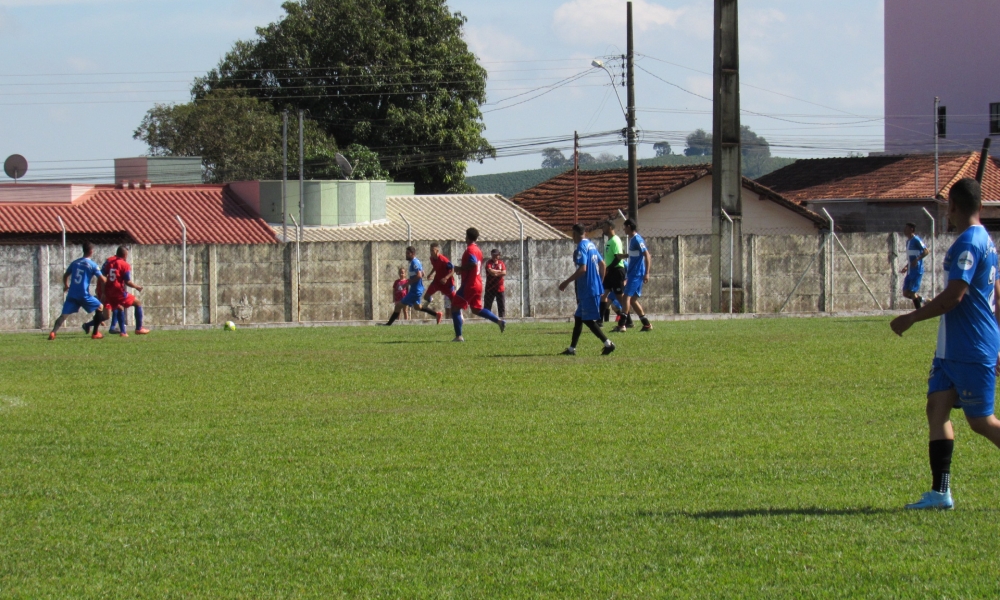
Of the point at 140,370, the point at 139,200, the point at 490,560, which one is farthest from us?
the point at 139,200

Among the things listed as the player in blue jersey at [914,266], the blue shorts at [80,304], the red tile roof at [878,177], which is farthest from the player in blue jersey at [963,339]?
the red tile roof at [878,177]

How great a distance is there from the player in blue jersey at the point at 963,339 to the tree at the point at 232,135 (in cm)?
5194

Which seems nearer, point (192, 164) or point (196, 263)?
point (196, 263)

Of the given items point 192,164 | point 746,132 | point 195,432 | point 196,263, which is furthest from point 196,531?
point 746,132

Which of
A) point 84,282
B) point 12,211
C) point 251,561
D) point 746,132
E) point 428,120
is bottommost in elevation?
point 251,561

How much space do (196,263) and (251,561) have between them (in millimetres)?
22162

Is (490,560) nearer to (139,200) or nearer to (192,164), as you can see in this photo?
(139,200)

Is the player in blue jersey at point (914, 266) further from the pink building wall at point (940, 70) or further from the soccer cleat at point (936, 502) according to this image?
the pink building wall at point (940, 70)

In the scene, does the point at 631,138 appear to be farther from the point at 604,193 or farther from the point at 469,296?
the point at 604,193

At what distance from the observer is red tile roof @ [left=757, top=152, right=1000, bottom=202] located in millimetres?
46438

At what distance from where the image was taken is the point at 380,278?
27453mm

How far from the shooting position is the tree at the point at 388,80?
57.8m

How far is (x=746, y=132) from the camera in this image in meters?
150

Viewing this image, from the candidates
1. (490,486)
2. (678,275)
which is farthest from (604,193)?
(490,486)
